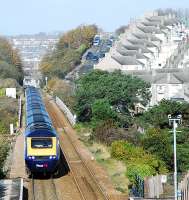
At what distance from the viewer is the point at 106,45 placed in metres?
122

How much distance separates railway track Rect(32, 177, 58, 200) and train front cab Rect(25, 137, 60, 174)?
0.72 m

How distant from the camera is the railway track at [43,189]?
24.6 metres

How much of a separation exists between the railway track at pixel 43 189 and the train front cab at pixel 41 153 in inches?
28.3

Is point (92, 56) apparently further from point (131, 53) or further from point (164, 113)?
point (164, 113)

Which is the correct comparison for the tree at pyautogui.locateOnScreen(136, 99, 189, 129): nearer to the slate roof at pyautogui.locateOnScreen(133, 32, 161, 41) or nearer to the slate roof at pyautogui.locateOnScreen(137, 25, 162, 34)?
the slate roof at pyautogui.locateOnScreen(133, 32, 161, 41)

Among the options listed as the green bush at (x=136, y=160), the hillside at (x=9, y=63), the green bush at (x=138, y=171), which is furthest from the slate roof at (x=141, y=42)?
the green bush at (x=138, y=171)

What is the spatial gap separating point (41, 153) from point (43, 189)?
1.55 m

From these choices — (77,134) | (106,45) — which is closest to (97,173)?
(77,134)

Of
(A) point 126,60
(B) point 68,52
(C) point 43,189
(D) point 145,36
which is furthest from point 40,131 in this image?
(B) point 68,52

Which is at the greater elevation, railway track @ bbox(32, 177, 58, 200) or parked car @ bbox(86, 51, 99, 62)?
parked car @ bbox(86, 51, 99, 62)

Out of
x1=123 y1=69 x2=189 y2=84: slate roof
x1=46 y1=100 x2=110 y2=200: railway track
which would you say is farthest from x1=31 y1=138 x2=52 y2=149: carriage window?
x1=123 y1=69 x2=189 y2=84: slate roof

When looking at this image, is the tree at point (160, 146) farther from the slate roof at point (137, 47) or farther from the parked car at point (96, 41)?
the parked car at point (96, 41)

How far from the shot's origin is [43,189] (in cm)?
2583

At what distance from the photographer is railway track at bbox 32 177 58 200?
968 inches
